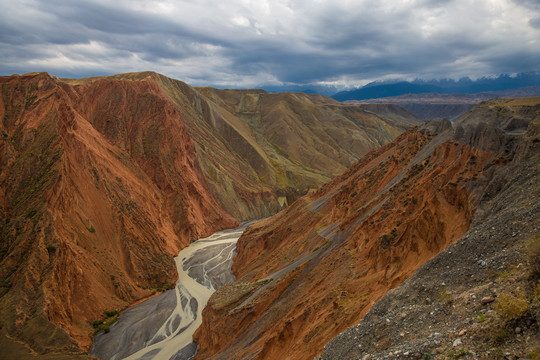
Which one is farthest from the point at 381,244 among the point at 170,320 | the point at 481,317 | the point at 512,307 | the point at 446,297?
the point at 170,320

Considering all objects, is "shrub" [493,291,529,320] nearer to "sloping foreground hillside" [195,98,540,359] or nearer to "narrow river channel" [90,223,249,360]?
"sloping foreground hillside" [195,98,540,359]

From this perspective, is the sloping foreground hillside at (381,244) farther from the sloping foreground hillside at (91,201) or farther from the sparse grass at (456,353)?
the sloping foreground hillside at (91,201)

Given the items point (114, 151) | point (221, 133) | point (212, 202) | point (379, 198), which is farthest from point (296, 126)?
point (379, 198)

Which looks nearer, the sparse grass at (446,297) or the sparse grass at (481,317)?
the sparse grass at (481,317)

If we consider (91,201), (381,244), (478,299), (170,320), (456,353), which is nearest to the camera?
(456,353)

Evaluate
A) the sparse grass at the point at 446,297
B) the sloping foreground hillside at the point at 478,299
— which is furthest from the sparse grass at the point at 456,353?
the sparse grass at the point at 446,297

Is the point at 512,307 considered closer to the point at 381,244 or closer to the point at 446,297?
the point at 446,297
